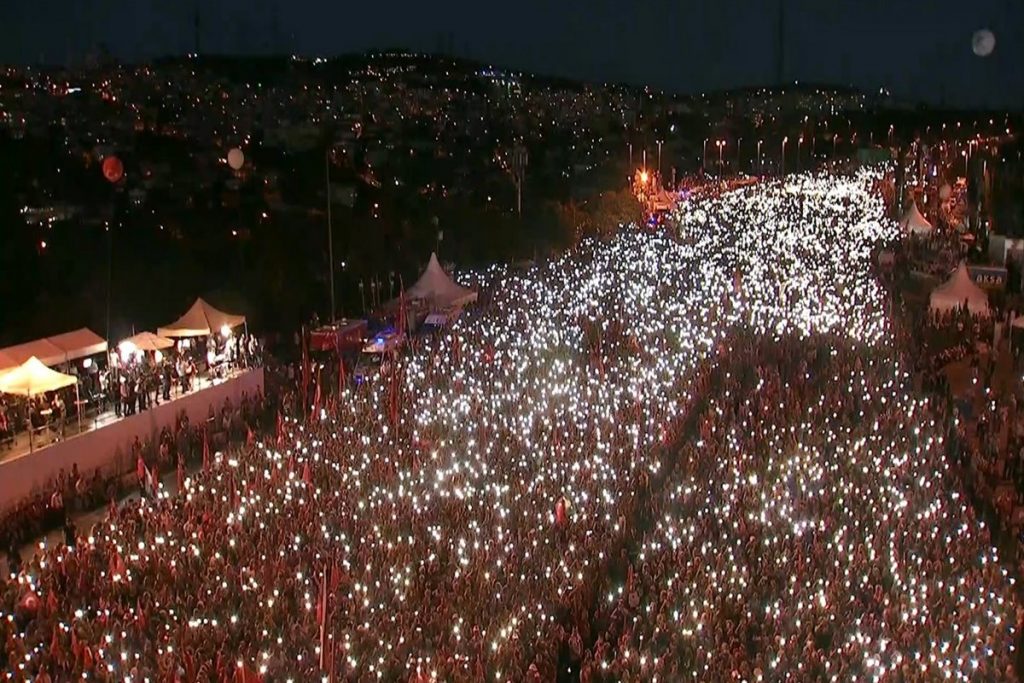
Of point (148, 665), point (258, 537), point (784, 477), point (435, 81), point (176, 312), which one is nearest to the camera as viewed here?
point (148, 665)

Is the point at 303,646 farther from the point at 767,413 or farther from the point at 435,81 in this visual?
the point at 435,81

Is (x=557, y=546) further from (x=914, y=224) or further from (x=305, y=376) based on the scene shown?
(x=914, y=224)

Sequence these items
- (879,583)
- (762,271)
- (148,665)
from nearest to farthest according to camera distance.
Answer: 1. (148,665)
2. (879,583)
3. (762,271)

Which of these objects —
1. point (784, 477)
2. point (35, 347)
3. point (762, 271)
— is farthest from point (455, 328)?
point (762, 271)

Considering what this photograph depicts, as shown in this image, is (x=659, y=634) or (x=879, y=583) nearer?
(x=659, y=634)

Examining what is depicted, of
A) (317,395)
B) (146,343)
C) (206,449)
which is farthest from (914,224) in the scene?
(206,449)

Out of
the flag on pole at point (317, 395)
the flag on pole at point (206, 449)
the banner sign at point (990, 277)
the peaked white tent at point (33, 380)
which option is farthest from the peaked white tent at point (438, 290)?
the banner sign at point (990, 277)
